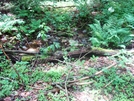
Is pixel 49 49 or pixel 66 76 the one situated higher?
pixel 49 49

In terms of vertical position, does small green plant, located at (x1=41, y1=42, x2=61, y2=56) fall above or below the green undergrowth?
above

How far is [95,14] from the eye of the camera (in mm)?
6605

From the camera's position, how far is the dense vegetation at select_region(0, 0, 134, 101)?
148 inches

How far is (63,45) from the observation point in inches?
203

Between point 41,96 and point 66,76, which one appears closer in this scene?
point 41,96

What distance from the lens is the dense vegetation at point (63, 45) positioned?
12.4ft

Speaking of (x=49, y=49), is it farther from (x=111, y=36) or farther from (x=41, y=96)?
(x=111, y=36)

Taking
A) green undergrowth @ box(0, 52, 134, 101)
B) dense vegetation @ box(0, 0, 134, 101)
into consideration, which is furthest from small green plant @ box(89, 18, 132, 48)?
green undergrowth @ box(0, 52, 134, 101)

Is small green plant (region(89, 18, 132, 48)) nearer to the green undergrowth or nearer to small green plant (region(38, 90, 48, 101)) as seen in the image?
the green undergrowth

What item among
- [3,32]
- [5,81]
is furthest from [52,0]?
[5,81]

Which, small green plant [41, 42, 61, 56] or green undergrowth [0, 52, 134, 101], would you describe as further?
small green plant [41, 42, 61, 56]

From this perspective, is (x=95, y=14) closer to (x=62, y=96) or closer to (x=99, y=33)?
(x=99, y=33)

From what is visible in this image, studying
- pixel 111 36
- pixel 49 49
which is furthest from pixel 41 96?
pixel 111 36

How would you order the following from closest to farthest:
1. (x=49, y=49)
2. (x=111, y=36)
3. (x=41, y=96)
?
(x=41, y=96) → (x=49, y=49) → (x=111, y=36)
